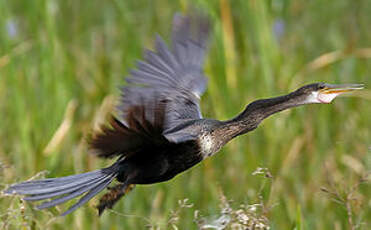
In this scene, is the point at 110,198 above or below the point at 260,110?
below

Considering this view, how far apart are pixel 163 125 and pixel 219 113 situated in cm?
172

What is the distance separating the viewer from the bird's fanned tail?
264 cm

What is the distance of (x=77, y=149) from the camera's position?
14.4 feet

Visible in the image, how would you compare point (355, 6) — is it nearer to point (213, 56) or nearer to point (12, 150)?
point (213, 56)

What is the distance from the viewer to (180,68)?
381 cm

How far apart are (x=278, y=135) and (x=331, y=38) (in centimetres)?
124

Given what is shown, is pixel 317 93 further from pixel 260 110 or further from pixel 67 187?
pixel 67 187

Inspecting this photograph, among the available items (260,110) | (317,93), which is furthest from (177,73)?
(317,93)

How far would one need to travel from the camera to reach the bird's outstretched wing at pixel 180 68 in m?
3.66

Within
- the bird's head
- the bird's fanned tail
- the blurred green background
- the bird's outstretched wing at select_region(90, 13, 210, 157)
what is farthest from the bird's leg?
the bird's head

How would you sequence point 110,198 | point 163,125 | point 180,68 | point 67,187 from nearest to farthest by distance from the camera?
point 163,125
point 67,187
point 110,198
point 180,68

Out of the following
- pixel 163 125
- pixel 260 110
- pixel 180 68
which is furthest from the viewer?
pixel 180 68

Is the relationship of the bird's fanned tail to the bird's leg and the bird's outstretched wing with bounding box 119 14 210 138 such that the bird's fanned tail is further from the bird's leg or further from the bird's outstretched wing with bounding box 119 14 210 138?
the bird's outstretched wing with bounding box 119 14 210 138

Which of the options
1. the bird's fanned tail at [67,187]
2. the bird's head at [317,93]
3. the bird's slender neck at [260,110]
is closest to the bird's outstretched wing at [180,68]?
the bird's slender neck at [260,110]
